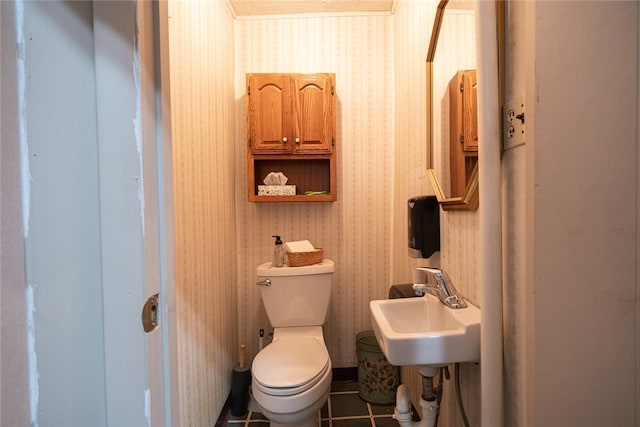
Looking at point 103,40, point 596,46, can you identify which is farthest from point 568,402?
point 103,40

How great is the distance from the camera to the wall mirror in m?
→ 0.95

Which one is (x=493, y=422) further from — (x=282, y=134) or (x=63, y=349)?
(x=282, y=134)

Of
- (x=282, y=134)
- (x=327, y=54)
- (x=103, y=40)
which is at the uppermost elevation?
(x=327, y=54)

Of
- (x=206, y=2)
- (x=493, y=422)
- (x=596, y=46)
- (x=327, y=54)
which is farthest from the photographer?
(x=327, y=54)

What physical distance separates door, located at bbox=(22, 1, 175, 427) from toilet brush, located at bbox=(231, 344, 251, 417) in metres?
1.39

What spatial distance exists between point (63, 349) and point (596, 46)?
3.66 ft

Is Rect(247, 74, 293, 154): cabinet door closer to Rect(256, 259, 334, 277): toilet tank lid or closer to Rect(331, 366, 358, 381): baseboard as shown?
Rect(256, 259, 334, 277): toilet tank lid

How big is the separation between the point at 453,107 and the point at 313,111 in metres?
0.95

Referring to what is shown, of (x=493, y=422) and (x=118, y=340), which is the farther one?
(x=493, y=422)

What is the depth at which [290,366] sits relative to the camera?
135cm

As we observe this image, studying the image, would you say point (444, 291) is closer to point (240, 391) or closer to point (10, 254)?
point (10, 254)

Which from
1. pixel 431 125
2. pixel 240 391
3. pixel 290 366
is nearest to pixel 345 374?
pixel 240 391

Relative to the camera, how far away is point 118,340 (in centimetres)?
47

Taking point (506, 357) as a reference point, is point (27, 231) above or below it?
above
